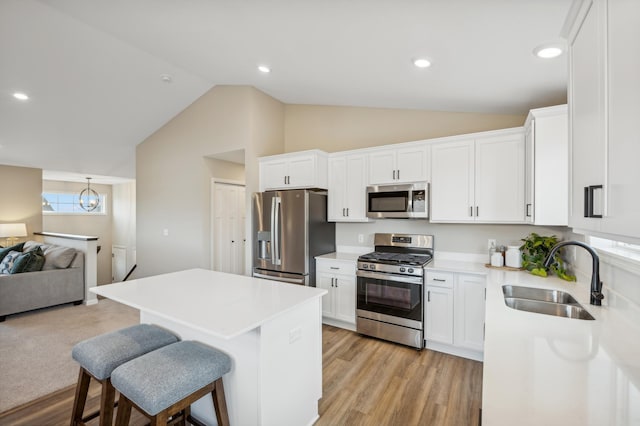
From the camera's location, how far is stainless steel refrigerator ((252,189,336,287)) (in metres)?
3.57

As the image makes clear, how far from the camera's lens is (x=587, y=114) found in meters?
1.03

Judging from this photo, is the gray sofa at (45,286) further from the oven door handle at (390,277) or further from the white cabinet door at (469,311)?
the white cabinet door at (469,311)

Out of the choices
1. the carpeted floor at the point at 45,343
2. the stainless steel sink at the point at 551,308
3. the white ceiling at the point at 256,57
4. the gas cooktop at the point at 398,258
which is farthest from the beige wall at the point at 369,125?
the carpeted floor at the point at 45,343

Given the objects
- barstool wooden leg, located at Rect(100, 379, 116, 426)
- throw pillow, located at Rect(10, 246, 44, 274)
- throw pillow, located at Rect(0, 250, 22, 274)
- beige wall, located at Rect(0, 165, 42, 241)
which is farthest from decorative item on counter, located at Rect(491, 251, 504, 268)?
beige wall, located at Rect(0, 165, 42, 241)

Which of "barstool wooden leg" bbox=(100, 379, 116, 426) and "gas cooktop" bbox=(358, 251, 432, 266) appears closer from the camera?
"barstool wooden leg" bbox=(100, 379, 116, 426)

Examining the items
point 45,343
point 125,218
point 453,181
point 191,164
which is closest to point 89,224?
point 125,218

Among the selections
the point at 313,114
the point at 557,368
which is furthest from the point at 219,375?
the point at 313,114

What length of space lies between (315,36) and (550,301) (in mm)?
2606

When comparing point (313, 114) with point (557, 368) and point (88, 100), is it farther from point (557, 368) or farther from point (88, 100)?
point (557, 368)

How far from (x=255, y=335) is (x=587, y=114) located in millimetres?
1758

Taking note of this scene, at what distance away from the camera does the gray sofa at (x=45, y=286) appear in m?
4.00

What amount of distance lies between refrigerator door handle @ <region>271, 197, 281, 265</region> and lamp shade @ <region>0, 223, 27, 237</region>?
591cm

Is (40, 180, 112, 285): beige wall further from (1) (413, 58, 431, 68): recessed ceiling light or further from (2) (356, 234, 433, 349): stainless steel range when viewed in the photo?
(1) (413, 58, 431, 68): recessed ceiling light

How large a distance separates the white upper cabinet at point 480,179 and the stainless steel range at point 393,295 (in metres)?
0.58
